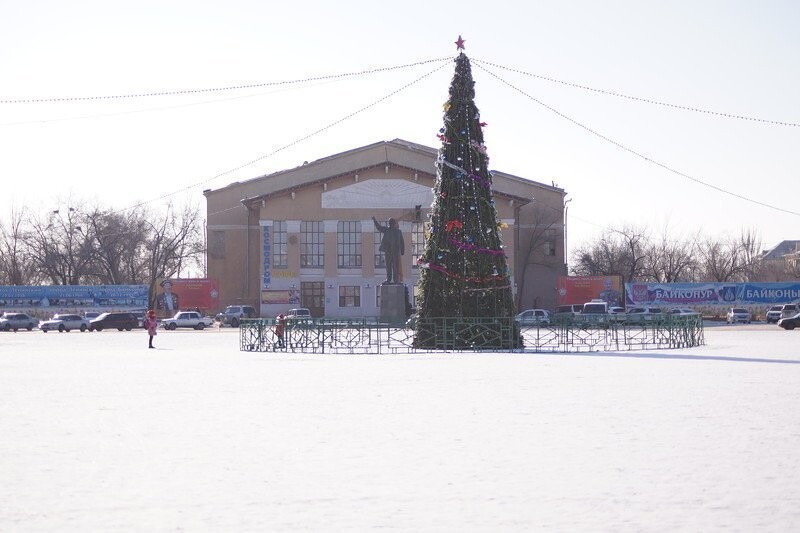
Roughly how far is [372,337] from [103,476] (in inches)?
1079

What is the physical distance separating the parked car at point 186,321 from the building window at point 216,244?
383 inches

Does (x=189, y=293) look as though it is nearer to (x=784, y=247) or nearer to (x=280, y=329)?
(x=280, y=329)

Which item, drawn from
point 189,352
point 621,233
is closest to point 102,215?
point 621,233

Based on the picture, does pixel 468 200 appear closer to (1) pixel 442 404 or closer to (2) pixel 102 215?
(1) pixel 442 404

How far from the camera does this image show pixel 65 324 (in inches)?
2584

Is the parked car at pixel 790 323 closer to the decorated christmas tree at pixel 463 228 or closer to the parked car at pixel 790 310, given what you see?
the parked car at pixel 790 310

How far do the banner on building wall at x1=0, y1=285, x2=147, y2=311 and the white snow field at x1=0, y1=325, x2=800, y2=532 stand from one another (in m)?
54.1

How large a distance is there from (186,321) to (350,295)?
1240 cm

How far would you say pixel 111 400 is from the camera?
16.2m

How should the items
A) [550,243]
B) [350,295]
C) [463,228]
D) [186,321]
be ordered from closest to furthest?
[463,228] → [186,321] → [350,295] → [550,243]

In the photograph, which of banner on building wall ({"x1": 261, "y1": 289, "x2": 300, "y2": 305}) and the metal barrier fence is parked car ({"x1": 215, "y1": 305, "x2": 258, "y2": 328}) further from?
the metal barrier fence

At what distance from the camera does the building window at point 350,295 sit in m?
73.3

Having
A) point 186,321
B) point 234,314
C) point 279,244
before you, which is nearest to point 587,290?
point 279,244

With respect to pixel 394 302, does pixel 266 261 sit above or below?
above
